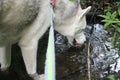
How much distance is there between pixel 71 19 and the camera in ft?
11.5

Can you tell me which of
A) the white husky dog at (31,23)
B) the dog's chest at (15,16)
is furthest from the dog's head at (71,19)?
the dog's chest at (15,16)

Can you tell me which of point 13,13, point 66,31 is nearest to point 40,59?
point 66,31

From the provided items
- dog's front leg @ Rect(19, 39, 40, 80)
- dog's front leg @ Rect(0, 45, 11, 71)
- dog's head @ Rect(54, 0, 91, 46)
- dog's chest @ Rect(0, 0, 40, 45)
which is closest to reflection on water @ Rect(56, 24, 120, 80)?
dog's head @ Rect(54, 0, 91, 46)

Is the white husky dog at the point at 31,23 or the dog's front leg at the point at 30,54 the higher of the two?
the white husky dog at the point at 31,23

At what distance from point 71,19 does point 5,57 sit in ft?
2.48

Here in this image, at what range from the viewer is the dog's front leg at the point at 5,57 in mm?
3612

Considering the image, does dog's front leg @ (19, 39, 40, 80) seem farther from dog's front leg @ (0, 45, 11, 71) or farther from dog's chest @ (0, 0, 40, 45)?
dog's front leg @ (0, 45, 11, 71)

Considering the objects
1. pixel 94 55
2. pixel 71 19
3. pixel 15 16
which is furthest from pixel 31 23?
pixel 94 55

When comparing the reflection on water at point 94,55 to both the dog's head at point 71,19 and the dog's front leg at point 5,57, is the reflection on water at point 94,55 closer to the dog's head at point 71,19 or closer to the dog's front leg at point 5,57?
the dog's head at point 71,19

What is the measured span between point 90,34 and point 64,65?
2.40ft

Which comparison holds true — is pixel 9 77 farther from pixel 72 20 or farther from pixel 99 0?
pixel 99 0

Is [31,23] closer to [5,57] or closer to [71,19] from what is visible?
[71,19]

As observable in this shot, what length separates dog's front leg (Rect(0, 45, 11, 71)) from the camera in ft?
11.9

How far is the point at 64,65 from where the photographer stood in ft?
12.8
